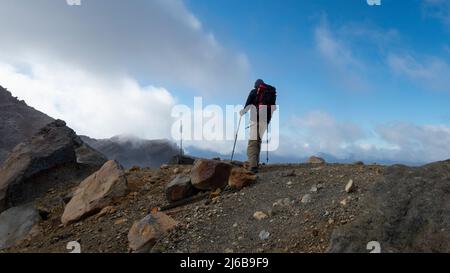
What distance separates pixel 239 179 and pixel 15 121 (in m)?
38.6

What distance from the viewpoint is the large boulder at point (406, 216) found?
7926 millimetres

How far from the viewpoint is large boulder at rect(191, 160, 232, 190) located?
1241cm

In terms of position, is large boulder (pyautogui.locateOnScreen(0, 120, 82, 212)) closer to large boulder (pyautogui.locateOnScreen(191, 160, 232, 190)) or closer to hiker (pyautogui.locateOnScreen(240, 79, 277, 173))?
large boulder (pyautogui.locateOnScreen(191, 160, 232, 190))

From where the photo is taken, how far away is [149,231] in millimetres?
10047

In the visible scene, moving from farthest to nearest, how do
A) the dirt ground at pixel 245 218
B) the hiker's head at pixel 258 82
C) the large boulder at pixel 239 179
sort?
1. the hiker's head at pixel 258 82
2. the large boulder at pixel 239 179
3. the dirt ground at pixel 245 218

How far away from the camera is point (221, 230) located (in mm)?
9938

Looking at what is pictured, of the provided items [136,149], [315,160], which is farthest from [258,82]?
[136,149]

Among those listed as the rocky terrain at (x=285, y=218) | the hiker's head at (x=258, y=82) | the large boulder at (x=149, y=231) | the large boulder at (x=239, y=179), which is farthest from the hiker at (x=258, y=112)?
the large boulder at (x=149, y=231)

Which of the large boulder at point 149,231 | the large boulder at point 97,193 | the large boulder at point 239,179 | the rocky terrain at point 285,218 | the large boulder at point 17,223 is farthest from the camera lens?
the large boulder at point 17,223

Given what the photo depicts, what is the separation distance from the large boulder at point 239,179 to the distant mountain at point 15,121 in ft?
102

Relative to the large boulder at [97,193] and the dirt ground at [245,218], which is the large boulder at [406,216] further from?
the large boulder at [97,193]

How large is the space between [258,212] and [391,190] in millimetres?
2913
